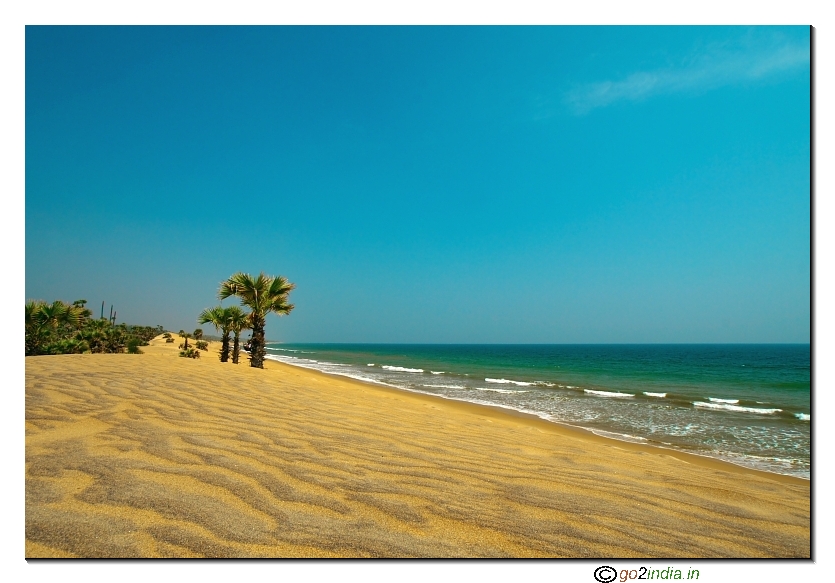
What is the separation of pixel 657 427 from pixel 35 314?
67.6 ft

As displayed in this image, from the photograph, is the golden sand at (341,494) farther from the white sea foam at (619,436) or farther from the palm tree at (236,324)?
the palm tree at (236,324)

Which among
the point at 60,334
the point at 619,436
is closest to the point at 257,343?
the point at 60,334

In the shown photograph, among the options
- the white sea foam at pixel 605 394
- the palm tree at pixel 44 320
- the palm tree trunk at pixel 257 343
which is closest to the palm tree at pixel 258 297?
the palm tree trunk at pixel 257 343

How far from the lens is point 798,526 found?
3.67 metres

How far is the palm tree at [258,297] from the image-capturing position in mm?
18078

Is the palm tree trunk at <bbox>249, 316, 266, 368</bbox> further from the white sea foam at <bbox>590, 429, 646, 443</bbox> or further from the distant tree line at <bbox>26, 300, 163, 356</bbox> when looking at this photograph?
the white sea foam at <bbox>590, 429, 646, 443</bbox>

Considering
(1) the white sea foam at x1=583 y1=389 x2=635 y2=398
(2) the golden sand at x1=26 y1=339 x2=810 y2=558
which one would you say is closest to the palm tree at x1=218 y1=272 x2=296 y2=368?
(2) the golden sand at x1=26 y1=339 x2=810 y2=558

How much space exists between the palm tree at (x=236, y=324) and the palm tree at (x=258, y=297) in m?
1.13

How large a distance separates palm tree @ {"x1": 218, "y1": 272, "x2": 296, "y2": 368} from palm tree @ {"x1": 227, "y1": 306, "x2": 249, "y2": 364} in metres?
1.13

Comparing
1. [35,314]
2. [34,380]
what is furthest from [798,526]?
[35,314]

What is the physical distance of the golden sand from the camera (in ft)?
8.75

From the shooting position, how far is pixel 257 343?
1827 cm

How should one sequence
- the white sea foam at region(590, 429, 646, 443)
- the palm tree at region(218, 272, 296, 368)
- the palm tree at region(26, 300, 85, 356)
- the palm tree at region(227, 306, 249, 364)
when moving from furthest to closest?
the palm tree at region(227, 306, 249, 364) → the palm tree at region(218, 272, 296, 368) → the palm tree at region(26, 300, 85, 356) → the white sea foam at region(590, 429, 646, 443)

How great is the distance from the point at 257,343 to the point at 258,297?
195 centimetres
